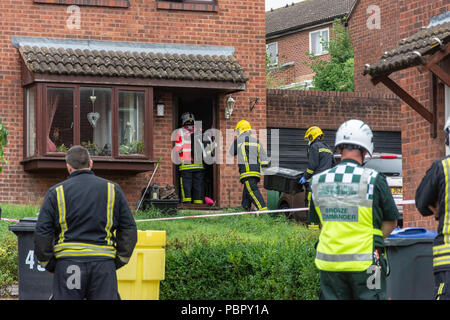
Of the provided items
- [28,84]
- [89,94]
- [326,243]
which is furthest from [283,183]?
[326,243]

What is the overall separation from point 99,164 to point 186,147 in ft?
7.34

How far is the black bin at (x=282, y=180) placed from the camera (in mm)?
19297

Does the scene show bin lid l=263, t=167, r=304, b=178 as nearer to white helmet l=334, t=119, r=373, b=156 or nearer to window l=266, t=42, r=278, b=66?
white helmet l=334, t=119, r=373, b=156

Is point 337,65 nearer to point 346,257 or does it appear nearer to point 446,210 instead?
point 446,210

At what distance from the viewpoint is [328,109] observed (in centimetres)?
2378

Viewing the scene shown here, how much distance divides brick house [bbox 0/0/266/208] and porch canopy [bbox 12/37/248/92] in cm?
2

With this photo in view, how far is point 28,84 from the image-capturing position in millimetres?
19406

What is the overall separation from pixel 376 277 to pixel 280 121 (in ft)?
51.9

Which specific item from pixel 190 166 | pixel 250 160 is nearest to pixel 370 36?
pixel 190 166

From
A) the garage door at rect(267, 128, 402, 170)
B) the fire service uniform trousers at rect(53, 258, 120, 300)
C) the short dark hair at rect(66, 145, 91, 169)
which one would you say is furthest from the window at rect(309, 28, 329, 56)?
the fire service uniform trousers at rect(53, 258, 120, 300)

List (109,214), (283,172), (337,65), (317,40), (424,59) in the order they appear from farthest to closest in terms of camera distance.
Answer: (317,40)
(337,65)
(283,172)
(424,59)
(109,214)

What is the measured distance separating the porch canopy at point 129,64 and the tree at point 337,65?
16.8 metres

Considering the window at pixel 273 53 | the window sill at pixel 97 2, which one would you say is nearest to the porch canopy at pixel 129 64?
the window sill at pixel 97 2

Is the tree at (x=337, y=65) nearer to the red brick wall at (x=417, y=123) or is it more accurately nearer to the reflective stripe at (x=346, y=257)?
the red brick wall at (x=417, y=123)
